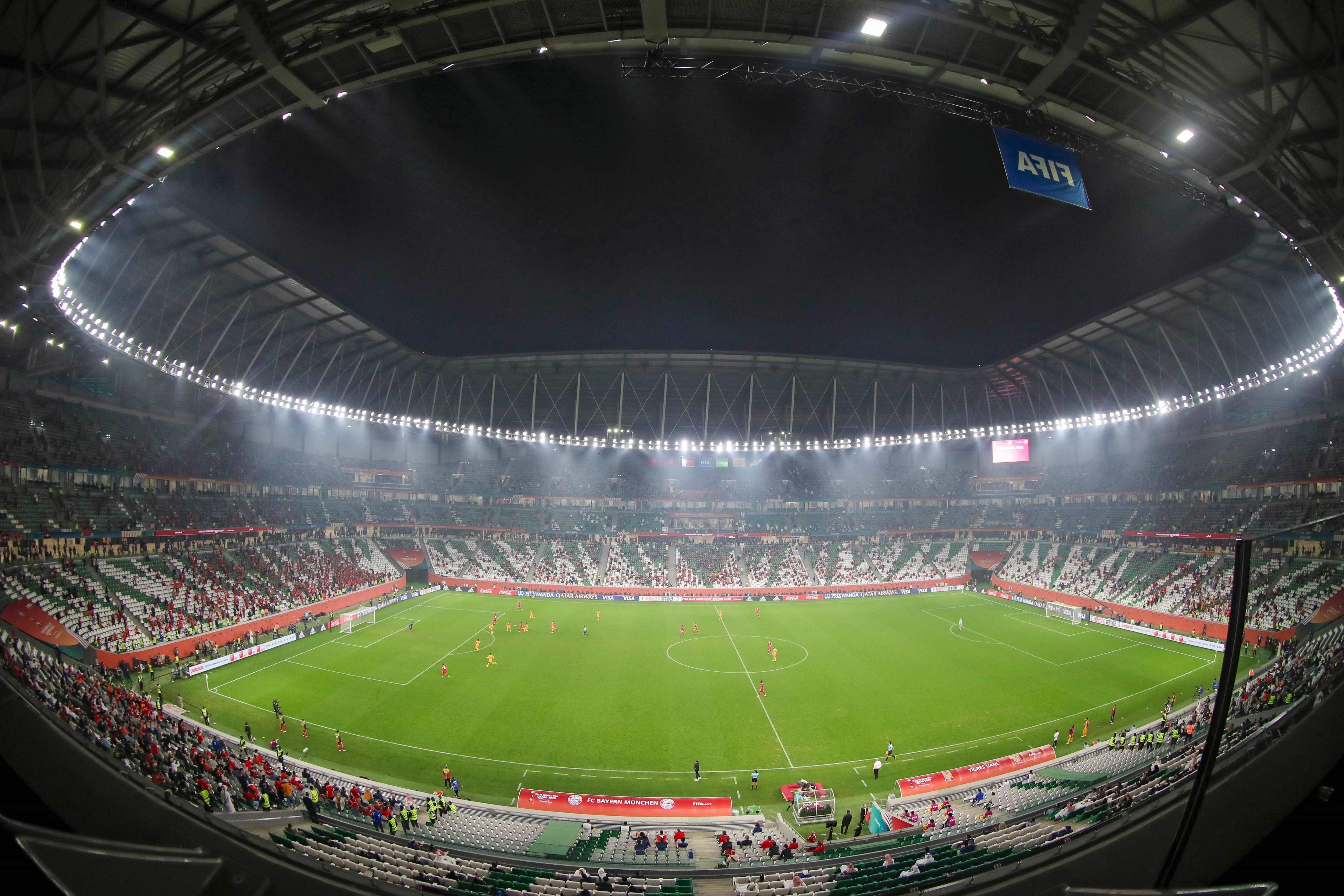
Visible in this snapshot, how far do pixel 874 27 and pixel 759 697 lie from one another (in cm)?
2621

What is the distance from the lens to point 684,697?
26.9 metres

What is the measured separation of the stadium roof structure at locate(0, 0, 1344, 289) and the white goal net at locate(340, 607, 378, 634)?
27.9 meters

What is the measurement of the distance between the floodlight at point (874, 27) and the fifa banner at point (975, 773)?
21082 mm

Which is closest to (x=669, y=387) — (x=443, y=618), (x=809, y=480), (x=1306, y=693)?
(x=809, y=480)

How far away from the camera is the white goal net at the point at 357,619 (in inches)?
1474

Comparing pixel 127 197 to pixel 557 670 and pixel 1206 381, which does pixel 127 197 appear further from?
pixel 1206 381

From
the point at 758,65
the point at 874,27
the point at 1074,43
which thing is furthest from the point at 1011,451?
the point at 874,27

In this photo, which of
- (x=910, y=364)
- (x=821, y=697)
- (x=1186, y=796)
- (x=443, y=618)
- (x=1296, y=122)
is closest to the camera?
(x=1186, y=796)

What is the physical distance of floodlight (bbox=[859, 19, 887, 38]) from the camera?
405 inches

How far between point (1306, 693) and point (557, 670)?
97.6 ft

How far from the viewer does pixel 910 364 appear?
61.0m

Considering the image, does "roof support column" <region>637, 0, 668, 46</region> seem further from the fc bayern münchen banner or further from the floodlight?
the fc bayern münchen banner

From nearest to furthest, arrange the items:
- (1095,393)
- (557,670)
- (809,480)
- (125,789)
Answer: (125,789), (557,670), (1095,393), (809,480)

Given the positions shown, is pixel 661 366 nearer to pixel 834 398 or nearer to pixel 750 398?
pixel 750 398
